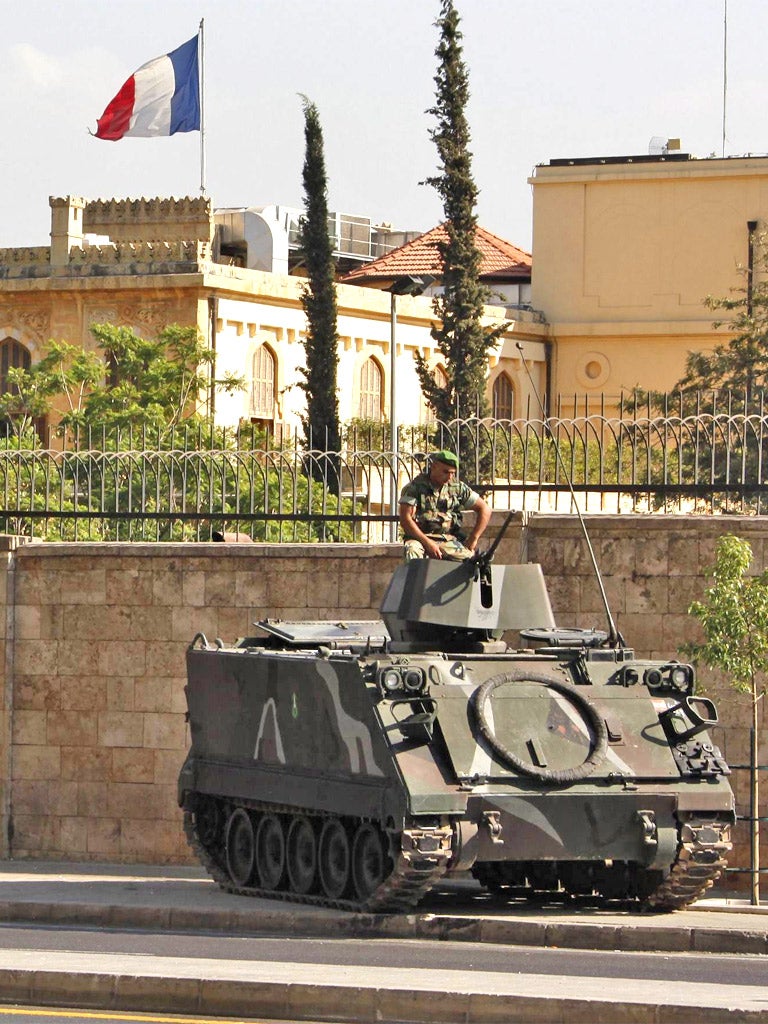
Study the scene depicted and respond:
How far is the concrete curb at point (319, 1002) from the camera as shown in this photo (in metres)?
11.0

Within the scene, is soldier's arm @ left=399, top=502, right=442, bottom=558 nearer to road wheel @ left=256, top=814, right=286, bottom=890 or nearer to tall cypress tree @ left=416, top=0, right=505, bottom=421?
road wheel @ left=256, top=814, right=286, bottom=890

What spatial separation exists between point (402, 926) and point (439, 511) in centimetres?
329

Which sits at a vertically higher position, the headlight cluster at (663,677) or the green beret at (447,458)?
the green beret at (447,458)

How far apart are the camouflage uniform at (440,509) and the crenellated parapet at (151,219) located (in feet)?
143

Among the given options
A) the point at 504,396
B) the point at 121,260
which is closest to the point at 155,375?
the point at 121,260

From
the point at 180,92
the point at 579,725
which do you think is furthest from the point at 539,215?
the point at 579,725

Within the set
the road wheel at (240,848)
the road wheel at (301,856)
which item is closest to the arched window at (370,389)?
the road wheel at (240,848)

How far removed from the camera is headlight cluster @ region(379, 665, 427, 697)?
50.5 ft

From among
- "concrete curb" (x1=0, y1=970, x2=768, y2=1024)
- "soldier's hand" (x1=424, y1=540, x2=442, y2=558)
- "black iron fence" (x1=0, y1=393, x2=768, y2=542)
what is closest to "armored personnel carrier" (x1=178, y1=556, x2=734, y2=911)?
"soldier's hand" (x1=424, y1=540, x2=442, y2=558)

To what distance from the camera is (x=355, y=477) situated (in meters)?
19.4

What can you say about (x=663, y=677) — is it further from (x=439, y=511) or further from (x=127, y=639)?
(x=127, y=639)

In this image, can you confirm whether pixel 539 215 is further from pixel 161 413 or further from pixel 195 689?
pixel 195 689

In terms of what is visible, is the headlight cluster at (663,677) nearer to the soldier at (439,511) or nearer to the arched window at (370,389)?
the soldier at (439,511)

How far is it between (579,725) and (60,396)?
3557 cm
